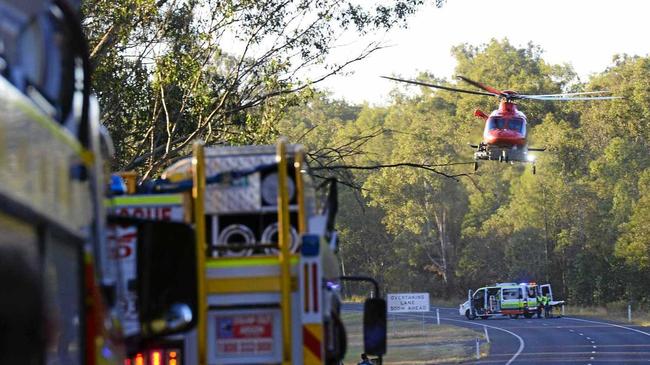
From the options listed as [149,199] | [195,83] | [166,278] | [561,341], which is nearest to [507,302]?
[561,341]

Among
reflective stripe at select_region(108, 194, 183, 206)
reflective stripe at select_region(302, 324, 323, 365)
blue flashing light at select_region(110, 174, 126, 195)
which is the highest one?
blue flashing light at select_region(110, 174, 126, 195)

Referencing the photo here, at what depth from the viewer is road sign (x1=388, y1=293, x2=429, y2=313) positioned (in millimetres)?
48375

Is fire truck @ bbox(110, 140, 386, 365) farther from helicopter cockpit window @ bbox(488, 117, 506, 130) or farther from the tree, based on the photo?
helicopter cockpit window @ bbox(488, 117, 506, 130)

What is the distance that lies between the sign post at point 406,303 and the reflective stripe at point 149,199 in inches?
1619

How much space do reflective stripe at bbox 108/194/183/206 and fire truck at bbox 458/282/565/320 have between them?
2800 inches

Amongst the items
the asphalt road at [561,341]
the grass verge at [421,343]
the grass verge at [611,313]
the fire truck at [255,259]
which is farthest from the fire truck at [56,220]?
the grass verge at [611,313]

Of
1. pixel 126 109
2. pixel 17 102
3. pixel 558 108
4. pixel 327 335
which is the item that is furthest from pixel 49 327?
pixel 558 108

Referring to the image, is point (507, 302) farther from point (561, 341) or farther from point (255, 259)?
point (255, 259)

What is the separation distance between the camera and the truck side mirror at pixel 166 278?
3.95 metres

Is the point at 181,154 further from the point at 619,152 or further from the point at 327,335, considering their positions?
the point at 619,152

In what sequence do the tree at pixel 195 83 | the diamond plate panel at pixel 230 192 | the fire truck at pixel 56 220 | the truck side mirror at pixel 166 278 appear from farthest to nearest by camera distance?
the tree at pixel 195 83
the diamond plate panel at pixel 230 192
the truck side mirror at pixel 166 278
the fire truck at pixel 56 220

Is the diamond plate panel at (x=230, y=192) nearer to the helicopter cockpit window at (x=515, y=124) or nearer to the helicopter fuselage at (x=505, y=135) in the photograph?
the helicopter fuselage at (x=505, y=135)

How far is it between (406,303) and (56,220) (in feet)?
152

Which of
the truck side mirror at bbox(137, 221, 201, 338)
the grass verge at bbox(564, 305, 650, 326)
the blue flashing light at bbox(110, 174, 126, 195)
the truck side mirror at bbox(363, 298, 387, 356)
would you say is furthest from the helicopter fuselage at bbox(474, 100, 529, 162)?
the truck side mirror at bbox(137, 221, 201, 338)
